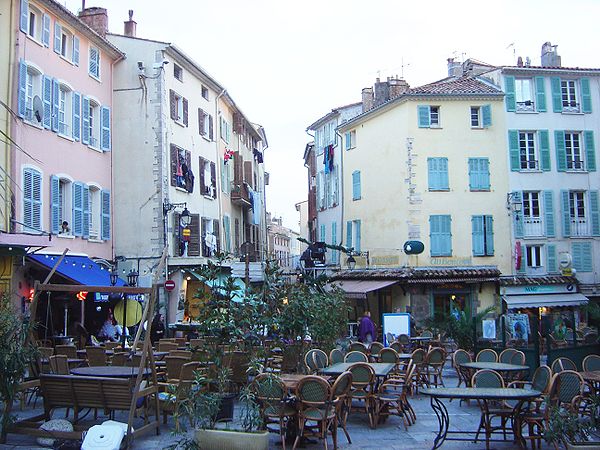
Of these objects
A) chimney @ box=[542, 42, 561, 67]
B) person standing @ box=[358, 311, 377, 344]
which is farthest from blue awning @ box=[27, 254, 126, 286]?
chimney @ box=[542, 42, 561, 67]

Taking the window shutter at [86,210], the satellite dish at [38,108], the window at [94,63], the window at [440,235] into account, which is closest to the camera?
the satellite dish at [38,108]

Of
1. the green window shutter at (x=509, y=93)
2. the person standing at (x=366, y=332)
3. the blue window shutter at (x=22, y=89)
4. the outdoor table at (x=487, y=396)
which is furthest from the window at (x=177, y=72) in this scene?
the outdoor table at (x=487, y=396)

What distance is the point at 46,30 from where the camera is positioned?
18.2 metres

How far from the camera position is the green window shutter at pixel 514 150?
92.8ft

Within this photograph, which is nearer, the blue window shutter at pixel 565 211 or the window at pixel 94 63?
the window at pixel 94 63

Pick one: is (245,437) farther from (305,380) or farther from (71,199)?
(71,199)

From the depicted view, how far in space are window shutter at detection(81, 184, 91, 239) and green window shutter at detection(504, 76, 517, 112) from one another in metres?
17.9

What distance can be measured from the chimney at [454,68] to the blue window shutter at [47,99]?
72.0ft

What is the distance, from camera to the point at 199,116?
2791 centimetres

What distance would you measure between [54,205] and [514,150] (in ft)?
62.6

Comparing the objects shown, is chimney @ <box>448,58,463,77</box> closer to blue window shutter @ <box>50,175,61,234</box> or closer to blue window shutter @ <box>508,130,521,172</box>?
blue window shutter @ <box>508,130,521,172</box>

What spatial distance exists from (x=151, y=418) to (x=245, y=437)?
3.54 meters

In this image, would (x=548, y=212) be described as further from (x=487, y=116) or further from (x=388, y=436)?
(x=388, y=436)

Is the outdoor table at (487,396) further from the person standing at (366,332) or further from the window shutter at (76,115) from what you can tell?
the window shutter at (76,115)
